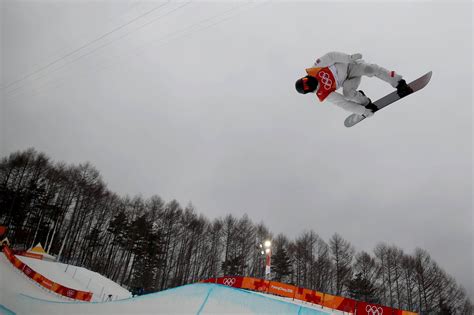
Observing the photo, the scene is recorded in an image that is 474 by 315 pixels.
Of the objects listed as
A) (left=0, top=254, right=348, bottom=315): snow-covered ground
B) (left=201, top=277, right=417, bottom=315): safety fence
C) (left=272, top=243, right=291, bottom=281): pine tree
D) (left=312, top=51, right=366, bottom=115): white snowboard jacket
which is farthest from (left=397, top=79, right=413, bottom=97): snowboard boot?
(left=272, top=243, right=291, bottom=281): pine tree

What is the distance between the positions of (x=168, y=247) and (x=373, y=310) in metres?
34.6

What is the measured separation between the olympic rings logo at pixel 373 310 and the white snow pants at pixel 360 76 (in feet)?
42.8

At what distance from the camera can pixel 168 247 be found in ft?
142

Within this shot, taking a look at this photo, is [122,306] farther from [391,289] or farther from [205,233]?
[391,289]

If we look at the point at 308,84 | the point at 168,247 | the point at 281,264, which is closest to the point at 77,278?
the point at 168,247

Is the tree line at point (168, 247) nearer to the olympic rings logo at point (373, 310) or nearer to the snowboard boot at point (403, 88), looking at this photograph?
the olympic rings logo at point (373, 310)

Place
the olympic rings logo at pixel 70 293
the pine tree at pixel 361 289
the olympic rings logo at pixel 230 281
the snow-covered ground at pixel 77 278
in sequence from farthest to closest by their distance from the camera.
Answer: the pine tree at pixel 361 289 → the snow-covered ground at pixel 77 278 → the olympic rings logo at pixel 230 281 → the olympic rings logo at pixel 70 293

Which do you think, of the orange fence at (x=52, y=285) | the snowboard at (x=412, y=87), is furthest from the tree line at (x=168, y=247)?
the snowboard at (x=412, y=87)

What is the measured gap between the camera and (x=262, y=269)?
146ft

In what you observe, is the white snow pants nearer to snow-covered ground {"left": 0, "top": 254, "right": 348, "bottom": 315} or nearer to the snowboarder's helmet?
the snowboarder's helmet

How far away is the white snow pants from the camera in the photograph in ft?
17.1

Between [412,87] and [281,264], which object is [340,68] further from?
[281,264]

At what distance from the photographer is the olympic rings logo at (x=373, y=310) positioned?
46.0 ft

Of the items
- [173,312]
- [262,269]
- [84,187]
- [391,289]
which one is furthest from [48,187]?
[391,289]
